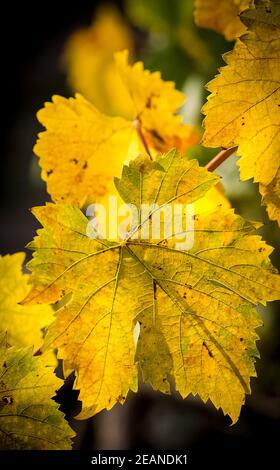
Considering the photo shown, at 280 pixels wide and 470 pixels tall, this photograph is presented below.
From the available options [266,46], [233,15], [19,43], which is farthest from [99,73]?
[19,43]

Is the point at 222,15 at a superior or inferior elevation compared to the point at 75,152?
superior

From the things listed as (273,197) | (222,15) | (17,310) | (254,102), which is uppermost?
(222,15)

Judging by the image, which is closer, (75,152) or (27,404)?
(27,404)

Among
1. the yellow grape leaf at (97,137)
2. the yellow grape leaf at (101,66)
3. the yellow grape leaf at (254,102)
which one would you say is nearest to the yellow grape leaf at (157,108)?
the yellow grape leaf at (97,137)

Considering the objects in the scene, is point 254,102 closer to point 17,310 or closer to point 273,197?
point 273,197

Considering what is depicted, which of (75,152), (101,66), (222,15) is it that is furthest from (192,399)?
(222,15)

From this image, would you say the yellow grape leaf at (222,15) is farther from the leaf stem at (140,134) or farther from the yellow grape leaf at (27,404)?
the yellow grape leaf at (27,404)
